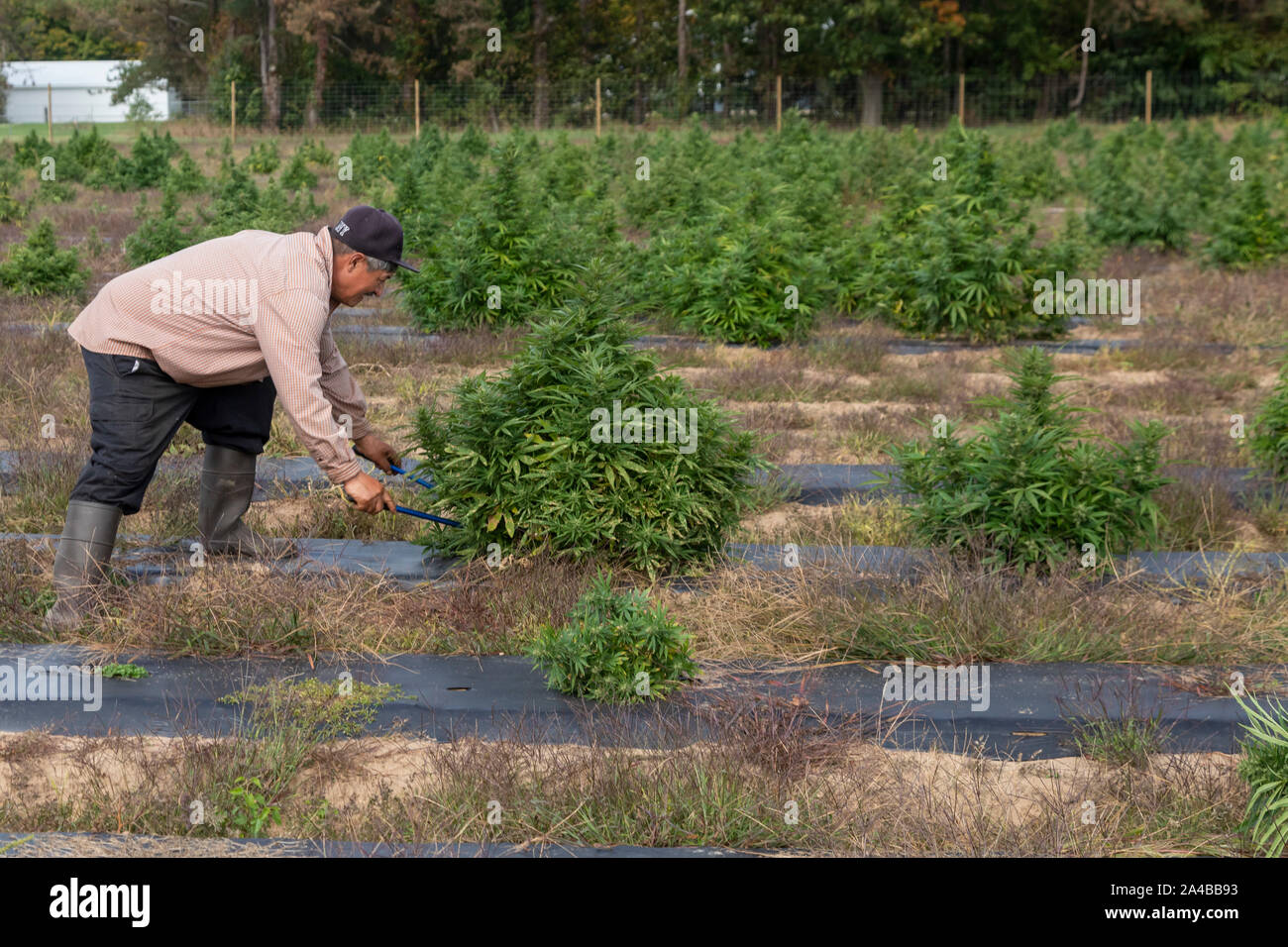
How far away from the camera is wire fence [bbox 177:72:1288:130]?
35719 mm

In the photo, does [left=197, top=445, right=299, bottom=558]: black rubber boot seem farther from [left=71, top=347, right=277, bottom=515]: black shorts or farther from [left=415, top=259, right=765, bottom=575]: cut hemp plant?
[left=415, top=259, right=765, bottom=575]: cut hemp plant

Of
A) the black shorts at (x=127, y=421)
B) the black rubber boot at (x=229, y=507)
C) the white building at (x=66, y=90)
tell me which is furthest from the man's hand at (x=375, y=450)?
the white building at (x=66, y=90)

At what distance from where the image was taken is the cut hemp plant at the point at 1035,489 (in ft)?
18.1

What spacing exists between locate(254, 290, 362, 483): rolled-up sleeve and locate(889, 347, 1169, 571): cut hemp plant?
8.32ft

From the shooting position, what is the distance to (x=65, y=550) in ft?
16.5

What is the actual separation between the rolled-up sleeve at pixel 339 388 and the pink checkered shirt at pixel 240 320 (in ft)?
1.10

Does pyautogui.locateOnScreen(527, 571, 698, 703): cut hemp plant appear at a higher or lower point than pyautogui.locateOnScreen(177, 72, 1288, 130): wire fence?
lower

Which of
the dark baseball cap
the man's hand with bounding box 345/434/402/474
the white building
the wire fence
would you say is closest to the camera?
the dark baseball cap

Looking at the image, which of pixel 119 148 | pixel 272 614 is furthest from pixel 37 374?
pixel 119 148

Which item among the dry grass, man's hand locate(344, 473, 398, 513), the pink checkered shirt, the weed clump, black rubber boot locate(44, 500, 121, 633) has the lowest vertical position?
the dry grass

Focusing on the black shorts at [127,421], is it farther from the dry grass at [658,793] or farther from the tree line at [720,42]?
the tree line at [720,42]

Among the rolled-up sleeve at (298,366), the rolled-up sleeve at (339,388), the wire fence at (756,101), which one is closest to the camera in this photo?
the rolled-up sleeve at (298,366)

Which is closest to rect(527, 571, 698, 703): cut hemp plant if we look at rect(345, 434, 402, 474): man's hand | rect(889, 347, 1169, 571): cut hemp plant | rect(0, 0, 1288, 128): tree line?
rect(345, 434, 402, 474): man's hand

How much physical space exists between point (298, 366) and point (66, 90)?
63.0 metres
